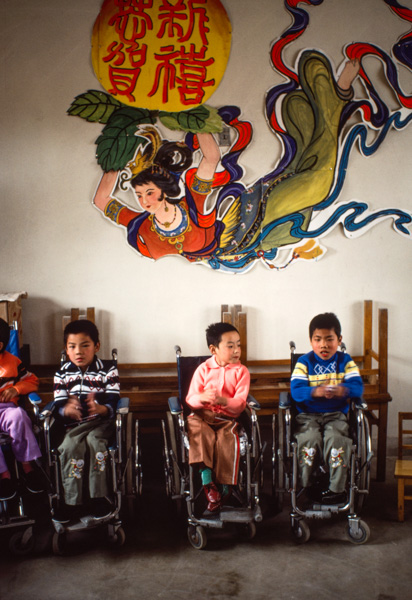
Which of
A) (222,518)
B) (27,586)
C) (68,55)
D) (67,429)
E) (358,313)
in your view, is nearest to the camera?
(27,586)

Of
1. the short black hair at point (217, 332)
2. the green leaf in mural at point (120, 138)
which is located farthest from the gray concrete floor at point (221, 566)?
the green leaf in mural at point (120, 138)

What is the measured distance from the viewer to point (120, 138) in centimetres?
369

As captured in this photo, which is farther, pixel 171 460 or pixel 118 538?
pixel 171 460

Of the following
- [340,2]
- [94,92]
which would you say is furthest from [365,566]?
[340,2]

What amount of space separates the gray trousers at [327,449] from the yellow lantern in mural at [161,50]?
2.29 m

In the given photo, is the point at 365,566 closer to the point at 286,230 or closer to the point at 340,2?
the point at 286,230

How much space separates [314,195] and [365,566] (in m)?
2.36

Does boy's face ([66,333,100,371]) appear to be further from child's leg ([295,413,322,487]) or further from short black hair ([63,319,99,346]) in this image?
child's leg ([295,413,322,487])

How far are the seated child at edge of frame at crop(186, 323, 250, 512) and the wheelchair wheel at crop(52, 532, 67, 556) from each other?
2.47ft

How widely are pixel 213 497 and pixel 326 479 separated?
2.20 ft

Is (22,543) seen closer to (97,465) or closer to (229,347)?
(97,465)

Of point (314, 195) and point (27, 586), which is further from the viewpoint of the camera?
point (314, 195)

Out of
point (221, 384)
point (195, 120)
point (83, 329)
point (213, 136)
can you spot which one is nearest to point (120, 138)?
point (195, 120)

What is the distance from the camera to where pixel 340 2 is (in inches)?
146
